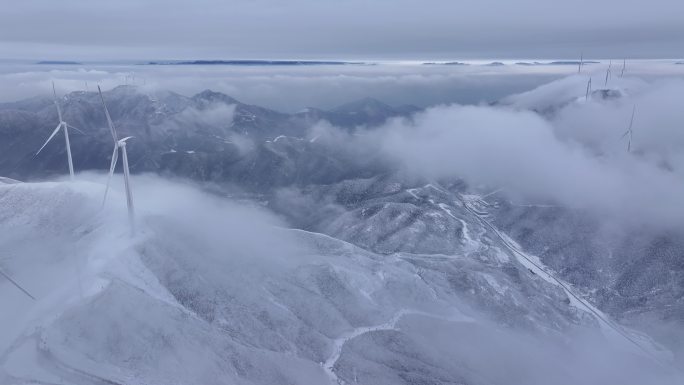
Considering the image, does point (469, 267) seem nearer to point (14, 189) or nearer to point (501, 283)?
point (501, 283)

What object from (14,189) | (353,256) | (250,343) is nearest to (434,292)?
(353,256)

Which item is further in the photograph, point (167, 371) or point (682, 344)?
point (682, 344)

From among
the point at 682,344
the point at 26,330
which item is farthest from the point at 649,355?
the point at 26,330

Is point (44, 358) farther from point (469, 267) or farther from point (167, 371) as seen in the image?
point (469, 267)

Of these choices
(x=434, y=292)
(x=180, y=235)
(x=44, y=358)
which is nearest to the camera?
(x=44, y=358)

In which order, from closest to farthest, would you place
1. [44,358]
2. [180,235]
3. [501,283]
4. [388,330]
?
[44,358], [388,330], [180,235], [501,283]

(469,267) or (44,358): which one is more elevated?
(44,358)

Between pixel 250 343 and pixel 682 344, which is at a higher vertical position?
pixel 250 343

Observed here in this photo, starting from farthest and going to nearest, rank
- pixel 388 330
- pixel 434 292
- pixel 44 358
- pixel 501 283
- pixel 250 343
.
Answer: pixel 501 283
pixel 434 292
pixel 388 330
pixel 250 343
pixel 44 358

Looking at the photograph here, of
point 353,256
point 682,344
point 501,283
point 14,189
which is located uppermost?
point 14,189
